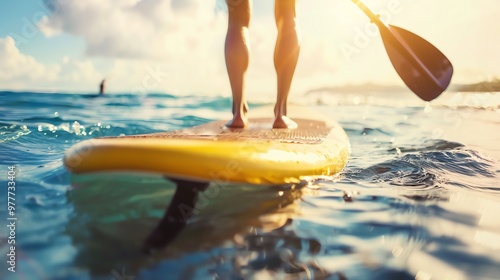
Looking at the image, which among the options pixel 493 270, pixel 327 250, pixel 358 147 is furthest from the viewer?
pixel 358 147

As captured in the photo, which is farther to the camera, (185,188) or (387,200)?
(387,200)

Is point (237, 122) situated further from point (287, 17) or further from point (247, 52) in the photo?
point (287, 17)

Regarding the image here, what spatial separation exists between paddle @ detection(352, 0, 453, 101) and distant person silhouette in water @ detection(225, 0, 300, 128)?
32.6 inches

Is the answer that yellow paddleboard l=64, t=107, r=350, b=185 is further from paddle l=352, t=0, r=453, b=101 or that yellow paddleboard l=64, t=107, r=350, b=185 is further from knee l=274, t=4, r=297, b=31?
paddle l=352, t=0, r=453, b=101

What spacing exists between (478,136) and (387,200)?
4.17 m

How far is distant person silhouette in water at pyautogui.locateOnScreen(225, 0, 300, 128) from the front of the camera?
2754 mm

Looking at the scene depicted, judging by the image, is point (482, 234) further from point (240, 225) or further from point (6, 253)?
point (6, 253)

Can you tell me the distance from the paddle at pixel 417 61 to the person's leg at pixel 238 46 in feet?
3.85

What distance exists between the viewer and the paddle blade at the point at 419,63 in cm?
338

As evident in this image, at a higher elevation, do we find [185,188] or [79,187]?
[185,188]

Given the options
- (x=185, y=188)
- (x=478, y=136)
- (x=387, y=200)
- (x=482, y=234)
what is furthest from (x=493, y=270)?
(x=478, y=136)

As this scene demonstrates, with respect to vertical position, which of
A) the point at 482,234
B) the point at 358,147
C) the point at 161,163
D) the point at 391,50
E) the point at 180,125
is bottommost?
the point at 180,125

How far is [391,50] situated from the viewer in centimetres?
348

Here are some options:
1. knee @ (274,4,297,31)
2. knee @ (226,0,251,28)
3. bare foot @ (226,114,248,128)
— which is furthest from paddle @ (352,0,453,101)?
bare foot @ (226,114,248,128)
